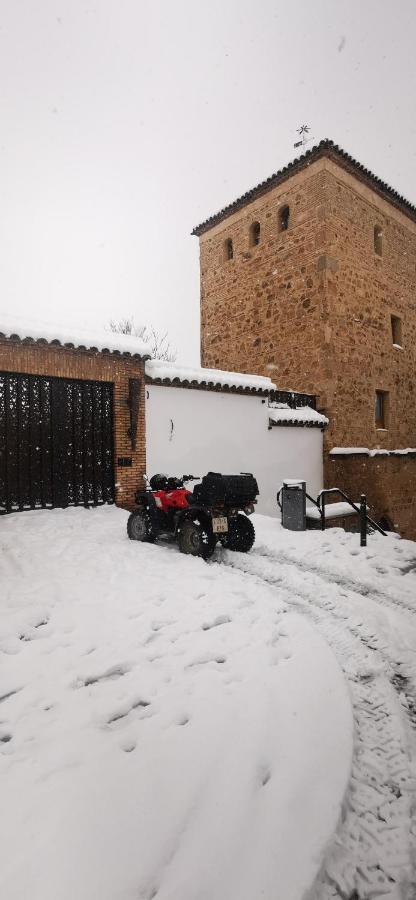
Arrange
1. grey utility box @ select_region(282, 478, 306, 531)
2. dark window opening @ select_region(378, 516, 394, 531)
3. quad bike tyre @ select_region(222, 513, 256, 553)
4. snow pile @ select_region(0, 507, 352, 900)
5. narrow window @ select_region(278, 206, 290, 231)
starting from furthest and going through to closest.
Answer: narrow window @ select_region(278, 206, 290, 231)
dark window opening @ select_region(378, 516, 394, 531)
grey utility box @ select_region(282, 478, 306, 531)
quad bike tyre @ select_region(222, 513, 256, 553)
snow pile @ select_region(0, 507, 352, 900)

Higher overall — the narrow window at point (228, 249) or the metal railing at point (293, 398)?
the narrow window at point (228, 249)

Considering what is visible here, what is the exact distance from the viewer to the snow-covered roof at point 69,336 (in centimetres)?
713

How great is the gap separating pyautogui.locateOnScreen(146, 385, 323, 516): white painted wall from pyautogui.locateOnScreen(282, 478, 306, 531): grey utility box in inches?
81.7

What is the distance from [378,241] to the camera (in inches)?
584

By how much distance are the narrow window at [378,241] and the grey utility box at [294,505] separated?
36.0 ft

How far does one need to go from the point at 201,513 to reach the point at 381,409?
1164cm

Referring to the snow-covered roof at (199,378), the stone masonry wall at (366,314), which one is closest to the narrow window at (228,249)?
the stone masonry wall at (366,314)

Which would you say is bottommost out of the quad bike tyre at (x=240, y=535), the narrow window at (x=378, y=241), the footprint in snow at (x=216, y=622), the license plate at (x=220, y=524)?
the footprint in snow at (x=216, y=622)

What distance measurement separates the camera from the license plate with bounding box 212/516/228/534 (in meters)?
5.73

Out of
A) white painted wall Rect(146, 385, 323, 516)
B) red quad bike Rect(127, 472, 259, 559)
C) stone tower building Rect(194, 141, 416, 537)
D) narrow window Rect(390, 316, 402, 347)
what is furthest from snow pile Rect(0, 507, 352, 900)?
narrow window Rect(390, 316, 402, 347)

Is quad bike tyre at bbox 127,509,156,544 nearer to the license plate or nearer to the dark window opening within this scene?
the license plate

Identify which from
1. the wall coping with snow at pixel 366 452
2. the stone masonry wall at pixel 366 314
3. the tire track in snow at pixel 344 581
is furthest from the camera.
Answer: the stone masonry wall at pixel 366 314

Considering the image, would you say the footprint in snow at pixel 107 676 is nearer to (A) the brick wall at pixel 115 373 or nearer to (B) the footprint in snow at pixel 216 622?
(B) the footprint in snow at pixel 216 622

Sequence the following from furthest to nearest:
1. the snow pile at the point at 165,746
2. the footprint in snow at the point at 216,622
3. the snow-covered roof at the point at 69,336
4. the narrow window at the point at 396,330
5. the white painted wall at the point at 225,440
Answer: the narrow window at the point at 396,330, the white painted wall at the point at 225,440, the snow-covered roof at the point at 69,336, the footprint in snow at the point at 216,622, the snow pile at the point at 165,746
